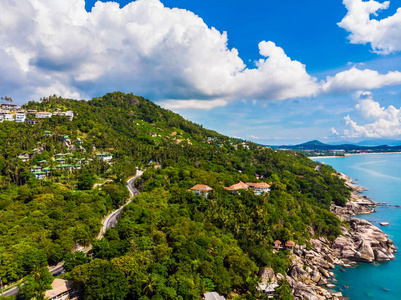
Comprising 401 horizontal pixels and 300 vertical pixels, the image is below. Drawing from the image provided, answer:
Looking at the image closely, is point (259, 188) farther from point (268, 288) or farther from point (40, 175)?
point (40, 175)

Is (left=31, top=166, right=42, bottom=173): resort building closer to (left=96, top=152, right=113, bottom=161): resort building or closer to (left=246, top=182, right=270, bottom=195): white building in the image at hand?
(left=96, top=152, right=113, bottom=161): resort building

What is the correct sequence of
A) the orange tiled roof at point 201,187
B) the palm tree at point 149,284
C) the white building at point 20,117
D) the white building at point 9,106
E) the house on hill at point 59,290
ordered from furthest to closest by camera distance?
the white building at point 9,106, the white building at point 20,117, the orange tiled roof at point 201,187, the palm tree at point 149,284, the house on hill at point 59,290

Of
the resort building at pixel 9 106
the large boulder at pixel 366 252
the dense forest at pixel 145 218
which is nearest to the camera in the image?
the dense forest at pixel 145 218

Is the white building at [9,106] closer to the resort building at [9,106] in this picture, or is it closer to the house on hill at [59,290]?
the resort building at [9,106]

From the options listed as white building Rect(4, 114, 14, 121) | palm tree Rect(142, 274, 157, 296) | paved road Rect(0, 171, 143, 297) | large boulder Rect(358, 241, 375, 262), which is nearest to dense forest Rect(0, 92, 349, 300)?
palm tree Rect(142, 274, 157, 296)

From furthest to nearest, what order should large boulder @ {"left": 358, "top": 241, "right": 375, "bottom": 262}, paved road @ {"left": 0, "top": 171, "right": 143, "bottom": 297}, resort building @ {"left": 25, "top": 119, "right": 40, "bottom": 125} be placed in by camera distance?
resort building @ {"left": 25, "top": 119, "right": 40, "bottom": 125} < large boulder @ {"left": 358, "top": 241, "right": 375, "bottom": 262} < paved road @ {"left": 0, "top": 171, "right": 143, "bottom": 297}

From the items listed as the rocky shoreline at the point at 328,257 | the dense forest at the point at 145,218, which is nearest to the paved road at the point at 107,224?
the dense forest at the point at 145,218
